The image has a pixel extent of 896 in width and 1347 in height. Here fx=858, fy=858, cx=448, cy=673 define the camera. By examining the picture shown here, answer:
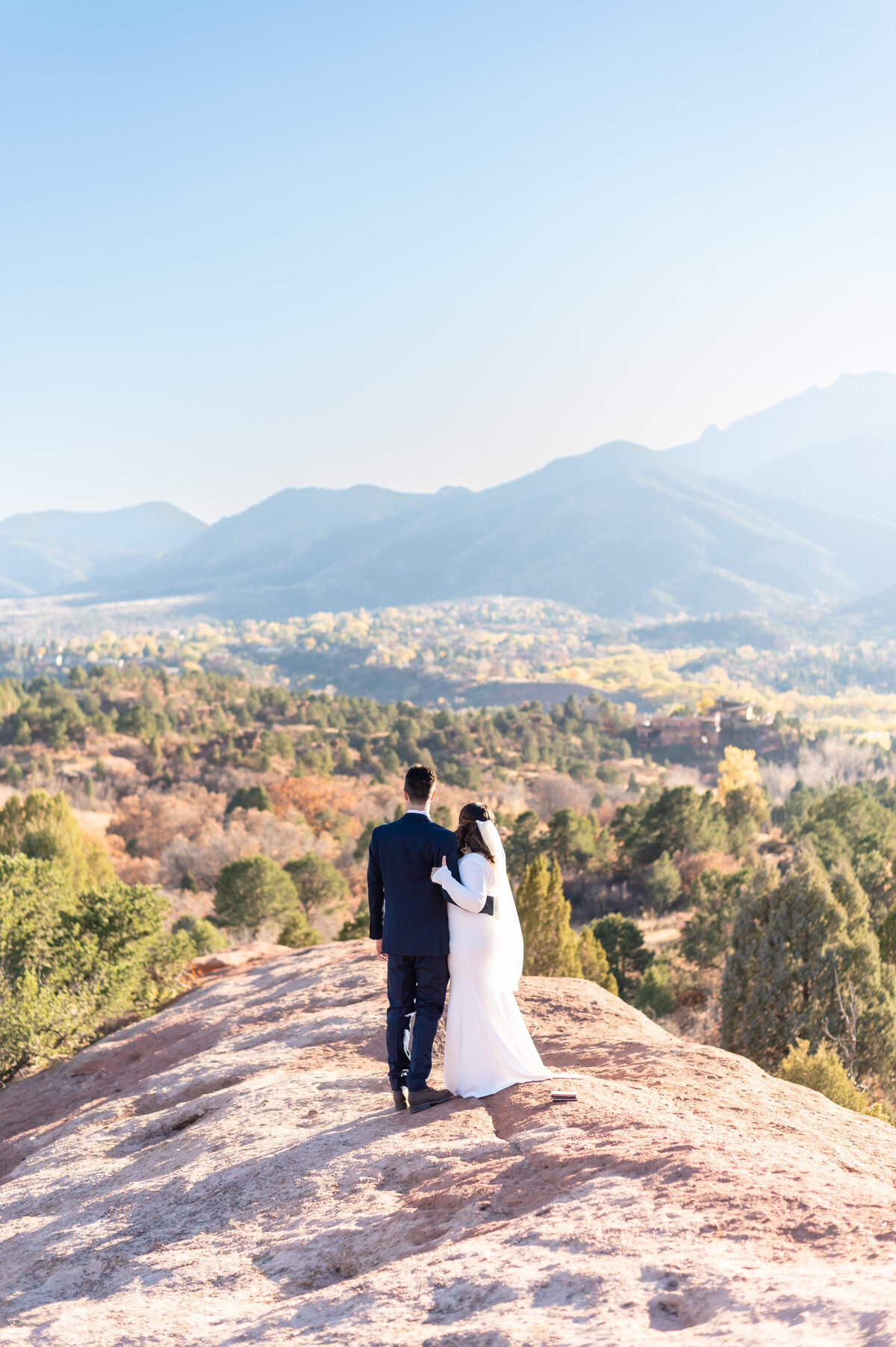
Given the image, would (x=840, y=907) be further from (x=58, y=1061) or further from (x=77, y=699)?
(x=77, y=699)

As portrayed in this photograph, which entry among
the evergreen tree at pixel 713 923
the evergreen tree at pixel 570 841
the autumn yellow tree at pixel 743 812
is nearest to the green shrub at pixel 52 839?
the evergreen tree at pixel 713 923

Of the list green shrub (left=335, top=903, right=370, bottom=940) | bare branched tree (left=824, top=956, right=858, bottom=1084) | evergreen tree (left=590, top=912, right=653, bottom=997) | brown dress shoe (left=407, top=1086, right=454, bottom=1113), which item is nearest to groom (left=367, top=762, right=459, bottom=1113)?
brown dress shoe (left=407, top=1086, right=454, bottom=1113)

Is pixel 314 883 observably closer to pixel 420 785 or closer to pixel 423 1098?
pixel 423 1098

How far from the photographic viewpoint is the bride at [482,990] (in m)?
5.65

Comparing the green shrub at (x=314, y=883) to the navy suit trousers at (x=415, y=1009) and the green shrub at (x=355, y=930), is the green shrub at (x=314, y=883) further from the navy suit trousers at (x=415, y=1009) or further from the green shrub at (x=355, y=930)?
the navy suit trousers at (x=415, y=1009)

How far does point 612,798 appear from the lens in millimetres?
58625

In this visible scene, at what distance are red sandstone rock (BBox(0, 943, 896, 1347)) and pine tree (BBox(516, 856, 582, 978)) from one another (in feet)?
23.7

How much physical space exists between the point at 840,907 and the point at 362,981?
9.90 meters

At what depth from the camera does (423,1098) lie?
18.7ft

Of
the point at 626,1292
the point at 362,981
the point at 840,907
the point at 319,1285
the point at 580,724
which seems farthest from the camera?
the point at 580,724

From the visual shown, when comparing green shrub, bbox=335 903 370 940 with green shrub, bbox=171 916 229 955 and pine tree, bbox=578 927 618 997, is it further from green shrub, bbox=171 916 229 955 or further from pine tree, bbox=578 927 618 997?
pine tree, bbox=578 927 618 997

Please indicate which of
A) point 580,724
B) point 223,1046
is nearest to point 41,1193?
point 223,1046

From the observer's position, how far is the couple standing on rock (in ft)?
18.6

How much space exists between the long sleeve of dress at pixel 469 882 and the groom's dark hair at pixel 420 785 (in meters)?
0.50
